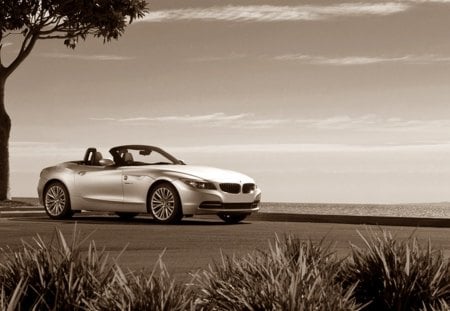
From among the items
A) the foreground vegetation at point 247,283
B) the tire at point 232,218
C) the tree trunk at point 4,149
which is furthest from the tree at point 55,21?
the foreground vegetation at point 247,283

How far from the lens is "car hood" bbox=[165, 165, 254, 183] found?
18.2m

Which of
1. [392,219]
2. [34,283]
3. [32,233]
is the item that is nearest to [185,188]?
[32,233]

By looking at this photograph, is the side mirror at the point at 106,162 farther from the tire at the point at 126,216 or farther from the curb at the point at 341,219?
the curb at the point at 341,219

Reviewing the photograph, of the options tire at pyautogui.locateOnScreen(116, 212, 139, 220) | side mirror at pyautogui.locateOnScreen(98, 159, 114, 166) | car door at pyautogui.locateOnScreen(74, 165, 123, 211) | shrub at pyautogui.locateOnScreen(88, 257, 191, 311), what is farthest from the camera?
tire at pyautogui.locateOnScreen(116, 212, 139, 220)

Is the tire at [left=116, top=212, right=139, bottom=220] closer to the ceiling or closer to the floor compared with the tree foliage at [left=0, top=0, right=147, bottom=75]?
closer to the floor

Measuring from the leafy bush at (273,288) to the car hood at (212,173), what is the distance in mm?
11472

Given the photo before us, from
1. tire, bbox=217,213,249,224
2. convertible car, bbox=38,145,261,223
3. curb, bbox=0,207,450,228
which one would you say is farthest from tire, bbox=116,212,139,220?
tire, bbox=217,213,249,224

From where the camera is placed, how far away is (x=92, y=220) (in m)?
20.4

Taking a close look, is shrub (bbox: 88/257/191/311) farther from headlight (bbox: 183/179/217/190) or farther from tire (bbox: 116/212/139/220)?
tire (bbox: 116/212/139/220)

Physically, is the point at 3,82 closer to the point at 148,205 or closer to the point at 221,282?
the point at 148,205

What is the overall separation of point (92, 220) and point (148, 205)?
90.6 inches

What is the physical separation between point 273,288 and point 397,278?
138cm

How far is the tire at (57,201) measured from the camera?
797 inches

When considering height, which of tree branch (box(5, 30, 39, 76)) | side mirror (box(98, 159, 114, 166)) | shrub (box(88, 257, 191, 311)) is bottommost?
shrub (box(88, 257, 191, 311))
